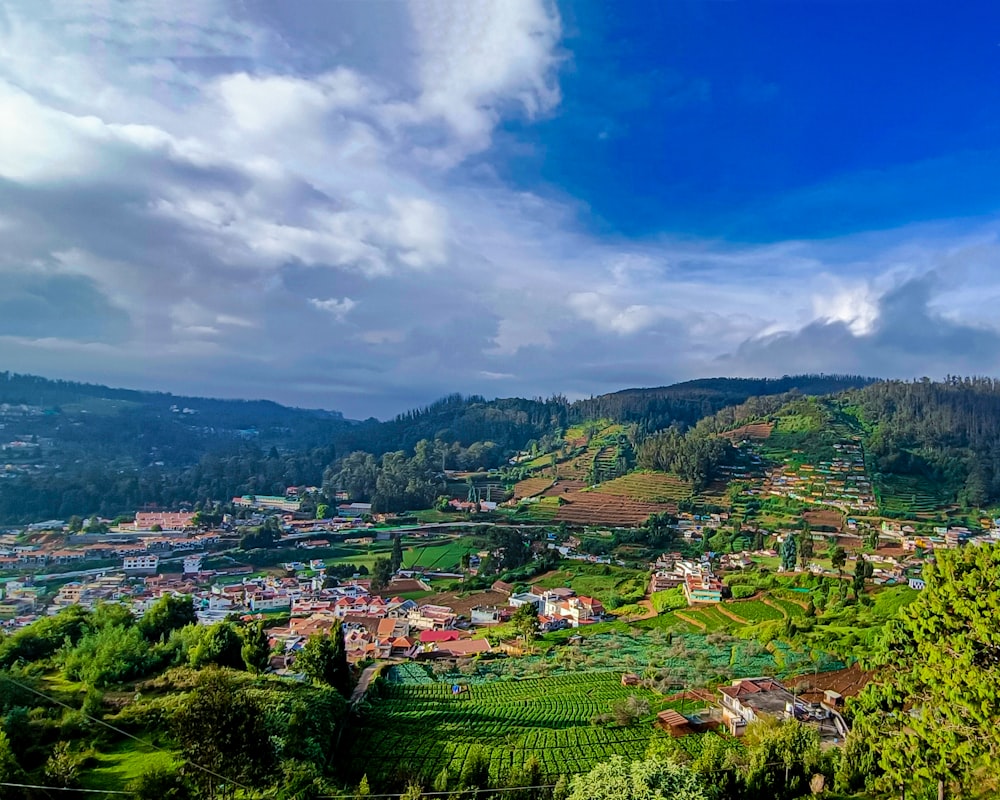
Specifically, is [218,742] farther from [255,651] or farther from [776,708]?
[776,708]

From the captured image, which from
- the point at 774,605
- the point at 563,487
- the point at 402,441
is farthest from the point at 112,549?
the point at 402,441

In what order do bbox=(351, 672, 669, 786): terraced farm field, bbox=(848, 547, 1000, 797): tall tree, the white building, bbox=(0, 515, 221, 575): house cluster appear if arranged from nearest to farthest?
1. bbox=(848, 547, 1000, 797): tall tree
2. bbox=(351, 672, 669, 786): terraced farm field
3. bbox=(0, 515, 221, 575): house cluster
4. the white building

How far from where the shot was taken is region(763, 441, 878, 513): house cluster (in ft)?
166

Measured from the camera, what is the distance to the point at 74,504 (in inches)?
1966

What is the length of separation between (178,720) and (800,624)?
818 inches

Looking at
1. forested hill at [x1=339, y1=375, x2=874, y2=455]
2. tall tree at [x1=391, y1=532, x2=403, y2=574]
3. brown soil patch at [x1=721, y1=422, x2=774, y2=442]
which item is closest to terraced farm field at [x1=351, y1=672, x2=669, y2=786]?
tall tree at [x1=391, y1=532, x2=403, y2=574]

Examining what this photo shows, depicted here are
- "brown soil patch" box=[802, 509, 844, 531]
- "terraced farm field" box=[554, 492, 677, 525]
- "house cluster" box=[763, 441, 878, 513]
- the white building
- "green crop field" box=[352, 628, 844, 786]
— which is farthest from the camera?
"terraced farm field" box=[554, 492, 677, 525]

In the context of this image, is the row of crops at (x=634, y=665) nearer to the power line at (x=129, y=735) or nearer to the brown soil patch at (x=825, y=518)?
the power line at (x=129, y=735)

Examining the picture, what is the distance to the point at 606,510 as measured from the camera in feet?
178

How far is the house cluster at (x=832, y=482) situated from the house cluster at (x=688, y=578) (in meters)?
18.2

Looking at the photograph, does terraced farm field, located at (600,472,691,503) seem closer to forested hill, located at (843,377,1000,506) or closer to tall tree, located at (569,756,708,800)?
forested hill, located at (843,377,1000,506)

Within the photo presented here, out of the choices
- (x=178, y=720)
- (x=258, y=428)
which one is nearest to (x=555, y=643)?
(x=178, y=720)

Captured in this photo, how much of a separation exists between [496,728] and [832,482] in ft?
162

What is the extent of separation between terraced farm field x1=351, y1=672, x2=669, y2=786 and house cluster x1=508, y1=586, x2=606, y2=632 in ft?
30.1
